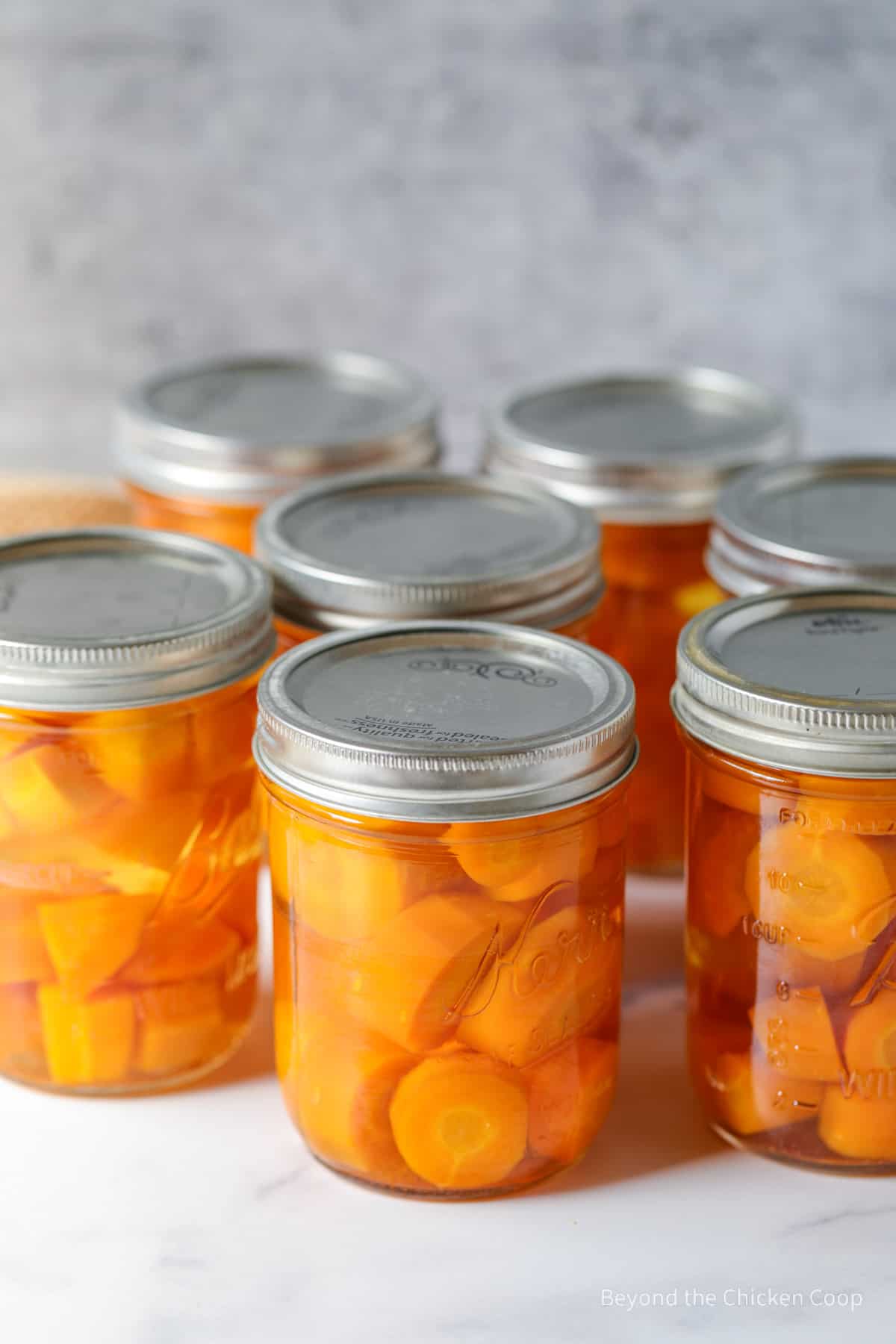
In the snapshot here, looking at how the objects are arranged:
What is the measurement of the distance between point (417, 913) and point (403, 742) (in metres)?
0.08

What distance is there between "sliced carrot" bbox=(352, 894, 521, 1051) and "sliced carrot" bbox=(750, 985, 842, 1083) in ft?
0.51

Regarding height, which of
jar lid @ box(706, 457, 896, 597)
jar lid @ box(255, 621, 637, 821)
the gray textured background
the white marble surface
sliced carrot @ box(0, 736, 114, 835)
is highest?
the gray textured background

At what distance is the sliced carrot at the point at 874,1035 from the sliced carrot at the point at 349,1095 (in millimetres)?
221

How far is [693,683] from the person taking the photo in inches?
35.1

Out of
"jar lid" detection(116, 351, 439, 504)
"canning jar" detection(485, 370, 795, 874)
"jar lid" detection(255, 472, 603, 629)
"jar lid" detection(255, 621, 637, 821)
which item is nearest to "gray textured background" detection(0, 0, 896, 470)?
"jar lid" detection(116, 351, 439, 504)

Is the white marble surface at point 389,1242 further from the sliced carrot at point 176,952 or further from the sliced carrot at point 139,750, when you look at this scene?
the sliced carrot at point 139,750

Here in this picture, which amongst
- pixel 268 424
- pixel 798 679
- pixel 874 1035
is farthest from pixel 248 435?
pixel 874 1035

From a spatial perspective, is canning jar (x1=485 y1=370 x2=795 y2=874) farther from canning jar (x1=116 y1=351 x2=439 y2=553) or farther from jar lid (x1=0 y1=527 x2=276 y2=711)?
jar lid (x1=0 y1=527 x2=276 y2=711)

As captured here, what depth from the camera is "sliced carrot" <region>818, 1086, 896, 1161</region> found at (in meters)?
0.88

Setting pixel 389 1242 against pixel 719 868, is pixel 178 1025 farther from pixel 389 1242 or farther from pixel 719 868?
pixel 719 868

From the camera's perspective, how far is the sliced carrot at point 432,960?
0.82 meters

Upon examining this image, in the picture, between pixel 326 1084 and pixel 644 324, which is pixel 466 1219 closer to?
pixel 326 1084

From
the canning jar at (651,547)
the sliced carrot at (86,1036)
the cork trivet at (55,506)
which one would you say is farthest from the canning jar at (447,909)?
the cork trivet at (55,506)

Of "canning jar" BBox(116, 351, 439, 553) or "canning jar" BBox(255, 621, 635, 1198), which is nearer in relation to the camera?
"canning jar" BBox(255, 621, 635, 1198)
